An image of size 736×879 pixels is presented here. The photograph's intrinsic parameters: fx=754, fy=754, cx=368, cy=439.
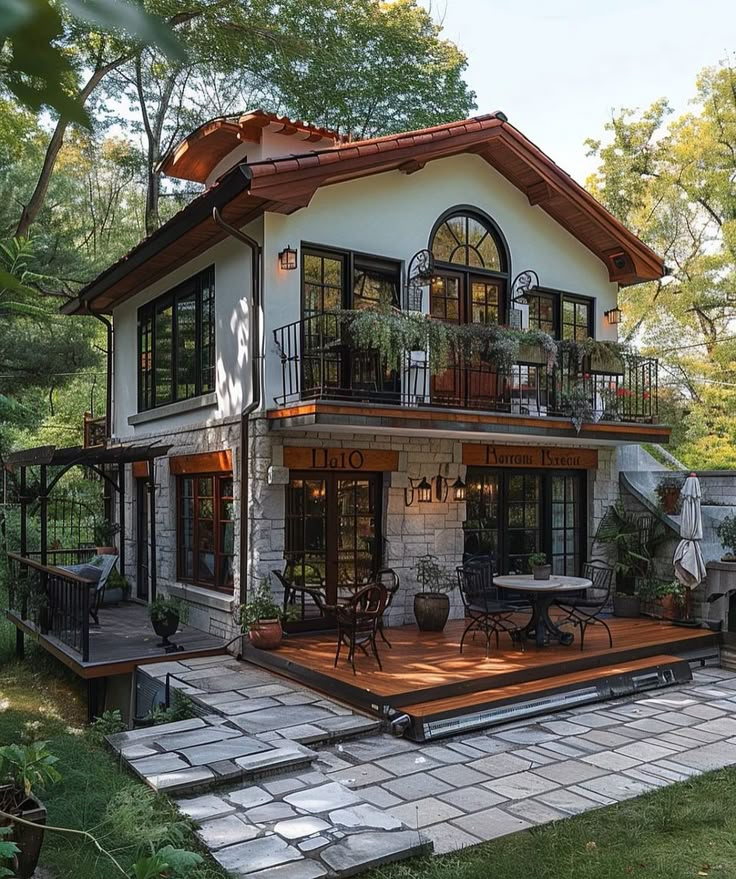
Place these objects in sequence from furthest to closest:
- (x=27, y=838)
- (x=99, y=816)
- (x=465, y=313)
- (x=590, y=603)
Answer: (x=465, y=313), (x=590, y=603), (x=99, y=816), (x=27, y=838)

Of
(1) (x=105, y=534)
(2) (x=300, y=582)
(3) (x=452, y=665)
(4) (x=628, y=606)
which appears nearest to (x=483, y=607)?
(3) (x=452, y=665)

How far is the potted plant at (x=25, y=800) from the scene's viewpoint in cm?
372

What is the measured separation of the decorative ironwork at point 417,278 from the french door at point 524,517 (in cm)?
245

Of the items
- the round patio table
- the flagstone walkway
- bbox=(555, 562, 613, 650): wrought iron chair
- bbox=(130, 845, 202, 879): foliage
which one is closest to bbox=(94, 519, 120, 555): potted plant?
the flagstone walkway

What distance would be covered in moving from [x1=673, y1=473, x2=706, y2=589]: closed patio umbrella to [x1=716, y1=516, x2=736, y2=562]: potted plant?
2.27ft

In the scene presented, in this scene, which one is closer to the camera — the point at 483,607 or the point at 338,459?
the point at 483,607

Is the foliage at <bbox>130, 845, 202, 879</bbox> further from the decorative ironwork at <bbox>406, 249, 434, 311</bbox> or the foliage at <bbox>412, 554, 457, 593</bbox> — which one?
the decorative ironwork at <bbox>406, 249, 434, 311</bbox>

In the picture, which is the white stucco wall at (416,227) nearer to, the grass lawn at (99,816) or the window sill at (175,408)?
the window sill at (175,408)

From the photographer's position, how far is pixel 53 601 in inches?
360

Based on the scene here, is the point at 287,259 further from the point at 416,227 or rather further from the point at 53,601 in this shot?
the point at 53,601

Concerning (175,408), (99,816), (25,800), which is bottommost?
(99,816)

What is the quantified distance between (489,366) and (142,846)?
746cm

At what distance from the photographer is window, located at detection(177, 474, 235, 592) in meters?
9.27

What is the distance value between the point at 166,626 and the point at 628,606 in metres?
6.31
